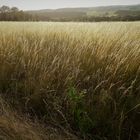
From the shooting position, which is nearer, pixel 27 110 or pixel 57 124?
pixel 57 124

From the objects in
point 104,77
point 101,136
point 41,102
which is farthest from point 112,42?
point 101,136

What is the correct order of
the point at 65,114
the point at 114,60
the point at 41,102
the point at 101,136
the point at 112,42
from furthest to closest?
the point at 112,42, the point at 114,60, the point at 41,102, the point at 65,114, the point at 101,136

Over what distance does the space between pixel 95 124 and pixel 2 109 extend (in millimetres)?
701

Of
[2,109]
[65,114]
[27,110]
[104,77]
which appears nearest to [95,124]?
[65,114]

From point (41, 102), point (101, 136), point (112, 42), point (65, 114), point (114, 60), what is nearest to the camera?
point (101, 136)

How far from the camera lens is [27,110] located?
2.01 metres

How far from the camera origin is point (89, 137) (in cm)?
172

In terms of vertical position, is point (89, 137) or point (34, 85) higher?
point (34, 85)

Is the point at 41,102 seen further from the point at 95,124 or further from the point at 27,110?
the point at 95,124

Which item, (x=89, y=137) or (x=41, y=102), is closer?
(x=89, y=137)

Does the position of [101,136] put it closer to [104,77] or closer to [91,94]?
[91,94]

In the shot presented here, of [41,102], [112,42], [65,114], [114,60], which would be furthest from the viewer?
[112,42]

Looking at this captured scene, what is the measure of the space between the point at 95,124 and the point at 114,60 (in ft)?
2.65

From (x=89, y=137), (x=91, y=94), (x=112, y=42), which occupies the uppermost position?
(x=112, y=42)
